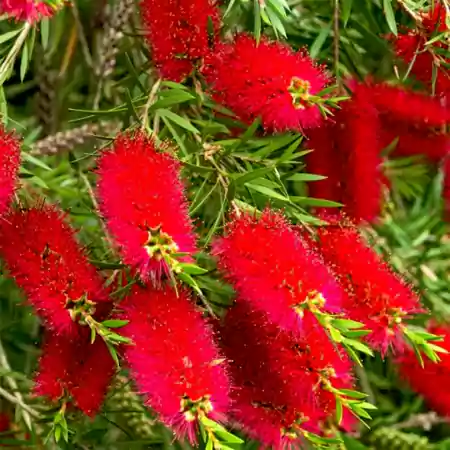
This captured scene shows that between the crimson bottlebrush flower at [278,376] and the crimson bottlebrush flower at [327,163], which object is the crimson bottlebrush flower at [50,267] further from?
the crimson bottlebrush flower at [327,163]

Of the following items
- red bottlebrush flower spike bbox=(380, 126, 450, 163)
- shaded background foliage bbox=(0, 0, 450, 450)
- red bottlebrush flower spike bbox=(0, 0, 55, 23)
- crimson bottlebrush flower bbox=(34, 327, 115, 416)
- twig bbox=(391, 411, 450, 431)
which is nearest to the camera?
red bottlebrush flower spike bbox=(0, 0, 55, 23)

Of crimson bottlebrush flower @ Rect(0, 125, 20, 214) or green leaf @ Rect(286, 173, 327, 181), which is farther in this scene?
green leaf @ Rect(286, 173, 327, 181)

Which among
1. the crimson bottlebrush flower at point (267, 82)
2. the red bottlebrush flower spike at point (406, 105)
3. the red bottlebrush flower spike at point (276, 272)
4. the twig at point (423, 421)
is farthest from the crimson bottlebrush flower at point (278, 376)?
the twig at point (423, 421)

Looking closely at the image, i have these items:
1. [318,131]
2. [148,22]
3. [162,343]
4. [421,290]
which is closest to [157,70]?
[148,22]

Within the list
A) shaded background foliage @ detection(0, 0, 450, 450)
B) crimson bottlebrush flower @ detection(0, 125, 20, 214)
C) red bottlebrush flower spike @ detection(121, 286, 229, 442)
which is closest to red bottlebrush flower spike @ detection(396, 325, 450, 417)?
shaded background foliage @ detection(0, 0, 450, 450)

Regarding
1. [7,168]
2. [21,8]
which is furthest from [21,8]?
[7,168]

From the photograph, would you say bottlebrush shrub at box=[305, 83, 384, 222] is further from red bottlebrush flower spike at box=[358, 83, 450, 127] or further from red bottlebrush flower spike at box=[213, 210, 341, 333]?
red bottlebrush flower spike at box=[213, 210, 341, 333]

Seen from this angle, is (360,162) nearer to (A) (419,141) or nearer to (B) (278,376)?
(A) (419,141)
